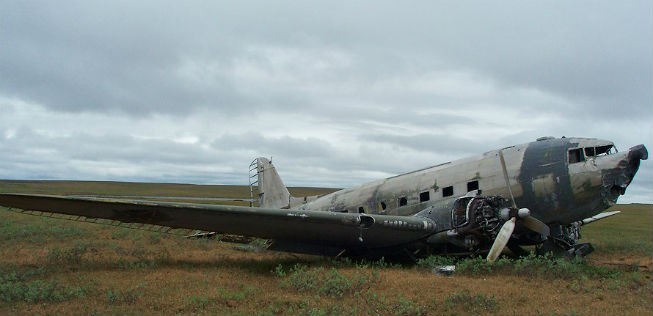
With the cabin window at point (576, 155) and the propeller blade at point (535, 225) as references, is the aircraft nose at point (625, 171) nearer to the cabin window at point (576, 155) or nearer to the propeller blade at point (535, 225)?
the cabin window at point (576, 155)

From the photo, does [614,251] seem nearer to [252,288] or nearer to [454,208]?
[454,208]

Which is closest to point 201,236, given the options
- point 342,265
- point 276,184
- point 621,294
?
point 276,184

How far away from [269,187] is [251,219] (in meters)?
10.3

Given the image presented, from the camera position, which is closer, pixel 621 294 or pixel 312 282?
pixel 621 294

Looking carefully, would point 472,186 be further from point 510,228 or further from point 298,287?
point 298,287

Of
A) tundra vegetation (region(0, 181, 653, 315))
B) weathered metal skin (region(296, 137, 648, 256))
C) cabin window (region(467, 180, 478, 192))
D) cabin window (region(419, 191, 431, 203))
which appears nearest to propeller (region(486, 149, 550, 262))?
tundra vegetation (region(0, 181, 653, 315))

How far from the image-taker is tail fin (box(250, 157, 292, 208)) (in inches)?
880

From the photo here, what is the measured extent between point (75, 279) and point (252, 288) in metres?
4.30

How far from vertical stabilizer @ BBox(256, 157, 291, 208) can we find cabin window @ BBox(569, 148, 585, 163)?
39.9 ft

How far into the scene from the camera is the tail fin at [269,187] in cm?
2236

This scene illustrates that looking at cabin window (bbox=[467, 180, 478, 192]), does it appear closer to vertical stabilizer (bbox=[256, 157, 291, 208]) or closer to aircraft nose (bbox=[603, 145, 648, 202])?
aircraft nose (bbox=[603, 145, 648, 202])

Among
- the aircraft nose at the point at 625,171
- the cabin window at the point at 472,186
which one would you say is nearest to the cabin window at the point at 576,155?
the aircraft nose at the point at 625,171

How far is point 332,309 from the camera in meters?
8.35

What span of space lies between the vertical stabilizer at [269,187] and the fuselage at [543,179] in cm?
739
